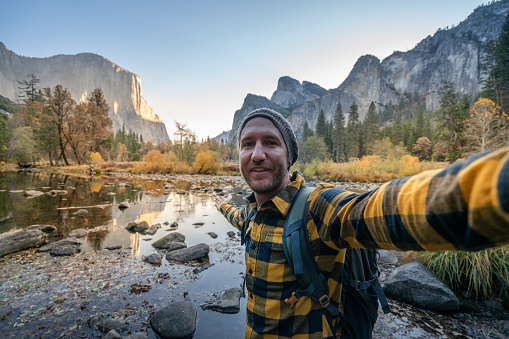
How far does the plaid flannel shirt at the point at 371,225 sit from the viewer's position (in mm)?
599

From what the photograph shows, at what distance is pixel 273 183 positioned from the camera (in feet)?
5.03

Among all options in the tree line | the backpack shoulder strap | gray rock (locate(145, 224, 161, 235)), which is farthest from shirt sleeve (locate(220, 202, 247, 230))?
the tree line

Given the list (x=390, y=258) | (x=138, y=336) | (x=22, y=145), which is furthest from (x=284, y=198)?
(x=22, y=145)

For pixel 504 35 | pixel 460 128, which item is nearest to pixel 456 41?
pixel 504 35

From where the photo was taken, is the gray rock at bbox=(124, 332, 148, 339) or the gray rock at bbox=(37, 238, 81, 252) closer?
the gray rock at bbox=(124, 332, 148, 339)

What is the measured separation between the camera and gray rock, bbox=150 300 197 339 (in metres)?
2.72

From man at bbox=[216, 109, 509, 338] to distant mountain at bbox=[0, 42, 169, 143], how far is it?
15035cm

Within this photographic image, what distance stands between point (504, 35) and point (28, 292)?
48.2 meters

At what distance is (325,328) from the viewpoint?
1252mm

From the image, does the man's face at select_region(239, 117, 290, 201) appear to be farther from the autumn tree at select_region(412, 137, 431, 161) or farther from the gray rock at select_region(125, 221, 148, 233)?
the autumn tree at select_region(412, 137, 431, 161)

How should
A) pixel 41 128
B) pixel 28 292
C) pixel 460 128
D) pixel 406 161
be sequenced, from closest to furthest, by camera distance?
pixel 28 292, pixel 406 161, pixel 460 128, pixel 41 128

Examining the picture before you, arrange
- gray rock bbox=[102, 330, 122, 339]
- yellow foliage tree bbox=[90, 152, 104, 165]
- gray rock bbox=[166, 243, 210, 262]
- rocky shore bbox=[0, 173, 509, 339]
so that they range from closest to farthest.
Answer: gray rock bbox=[102, 330, 122, 339]
rocky shore bbox=[0, 173, 509, 339]
gray rock bbox=[166, 243, 210, 262]
yellow foliage tree bbox=[90, 152, 104, 165]

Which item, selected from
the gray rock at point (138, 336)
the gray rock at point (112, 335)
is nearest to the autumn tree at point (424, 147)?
the gray rock at point (138, 336)

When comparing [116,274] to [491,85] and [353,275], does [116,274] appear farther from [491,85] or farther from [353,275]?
[491,85]
